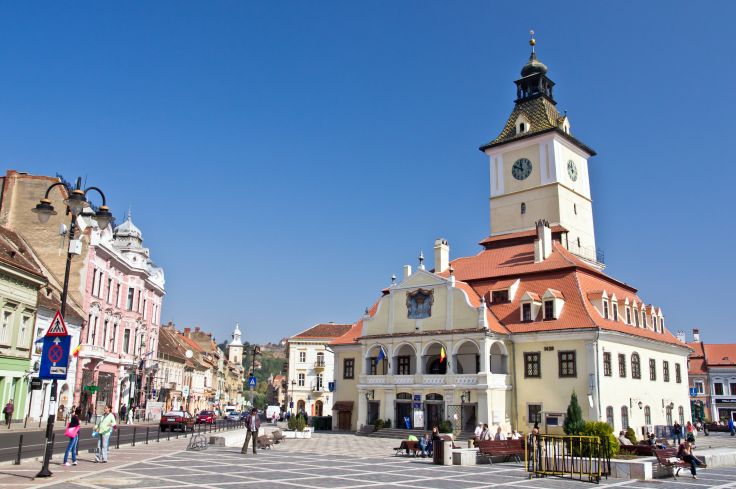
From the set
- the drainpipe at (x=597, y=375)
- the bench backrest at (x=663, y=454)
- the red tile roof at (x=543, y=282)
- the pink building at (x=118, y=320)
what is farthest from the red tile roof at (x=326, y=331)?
the bench backrest at (x=663, y=454)

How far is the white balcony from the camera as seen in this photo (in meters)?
49.0

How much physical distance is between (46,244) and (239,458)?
3192 cm

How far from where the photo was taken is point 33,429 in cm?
3841

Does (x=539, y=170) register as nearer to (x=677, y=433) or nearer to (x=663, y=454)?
(x=677, y=433)

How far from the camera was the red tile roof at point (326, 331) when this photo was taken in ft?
297

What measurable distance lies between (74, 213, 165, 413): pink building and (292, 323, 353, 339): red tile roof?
86.6ft

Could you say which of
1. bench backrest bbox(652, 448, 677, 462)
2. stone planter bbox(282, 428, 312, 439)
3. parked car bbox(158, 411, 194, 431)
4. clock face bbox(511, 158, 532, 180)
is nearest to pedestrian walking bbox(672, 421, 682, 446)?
bench backrest bbox(652, 448, 677, 462)

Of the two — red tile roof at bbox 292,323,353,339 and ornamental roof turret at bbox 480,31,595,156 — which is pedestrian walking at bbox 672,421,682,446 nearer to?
ornamental roof turret at bbox 480,31,595,156

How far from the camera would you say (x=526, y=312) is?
43.9m

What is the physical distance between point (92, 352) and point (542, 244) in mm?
34431

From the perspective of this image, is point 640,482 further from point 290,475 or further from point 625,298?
point 625,298

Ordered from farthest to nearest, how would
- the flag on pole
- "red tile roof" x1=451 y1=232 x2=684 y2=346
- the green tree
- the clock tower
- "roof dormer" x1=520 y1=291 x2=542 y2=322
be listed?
the clock tower, the flag on pole, "roof dormer" x1=520 y1=291 x2=542 y2=322, "red tile roof" x1=451 y1=232 x2=684 y2=346, the green tree

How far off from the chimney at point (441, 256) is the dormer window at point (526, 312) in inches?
404

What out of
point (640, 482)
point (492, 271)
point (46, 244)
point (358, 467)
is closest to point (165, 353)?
point (46, 244)
